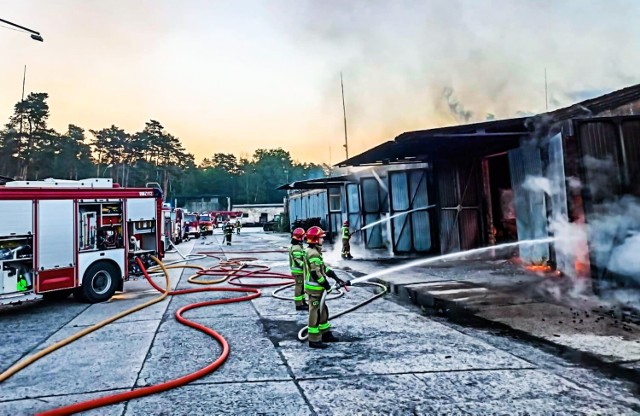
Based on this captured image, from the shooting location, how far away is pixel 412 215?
16.0m

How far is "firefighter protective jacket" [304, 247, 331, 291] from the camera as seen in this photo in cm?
535

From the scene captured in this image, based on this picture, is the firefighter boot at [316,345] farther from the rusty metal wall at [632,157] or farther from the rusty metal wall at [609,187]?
the rusty metal wall at [632,157]

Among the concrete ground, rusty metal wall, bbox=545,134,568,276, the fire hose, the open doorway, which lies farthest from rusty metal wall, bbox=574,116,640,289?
the open doorway

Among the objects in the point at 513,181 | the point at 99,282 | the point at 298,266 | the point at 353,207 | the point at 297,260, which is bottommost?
the point at 99,282

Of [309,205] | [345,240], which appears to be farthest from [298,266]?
[309,205]

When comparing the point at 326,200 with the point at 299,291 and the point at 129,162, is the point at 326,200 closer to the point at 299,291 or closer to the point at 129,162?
the point at 299,291

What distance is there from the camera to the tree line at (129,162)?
159 ft

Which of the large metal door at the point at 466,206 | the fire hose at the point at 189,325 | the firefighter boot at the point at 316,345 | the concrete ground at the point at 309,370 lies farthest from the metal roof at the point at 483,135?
the firefighter boot at the point at 316,345

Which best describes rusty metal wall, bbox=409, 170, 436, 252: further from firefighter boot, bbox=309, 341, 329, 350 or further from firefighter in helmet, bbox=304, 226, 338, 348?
firefighter boot, bbox=309, 341, 329, 350

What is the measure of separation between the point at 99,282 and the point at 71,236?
3.86 ft

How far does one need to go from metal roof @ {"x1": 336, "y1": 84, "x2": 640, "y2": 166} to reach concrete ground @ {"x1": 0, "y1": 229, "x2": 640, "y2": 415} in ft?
18.2

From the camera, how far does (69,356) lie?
5.28 metres

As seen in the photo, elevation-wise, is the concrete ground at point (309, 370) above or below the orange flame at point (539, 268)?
below

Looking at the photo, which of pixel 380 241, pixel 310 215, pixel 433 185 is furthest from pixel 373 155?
pixel 310 215
